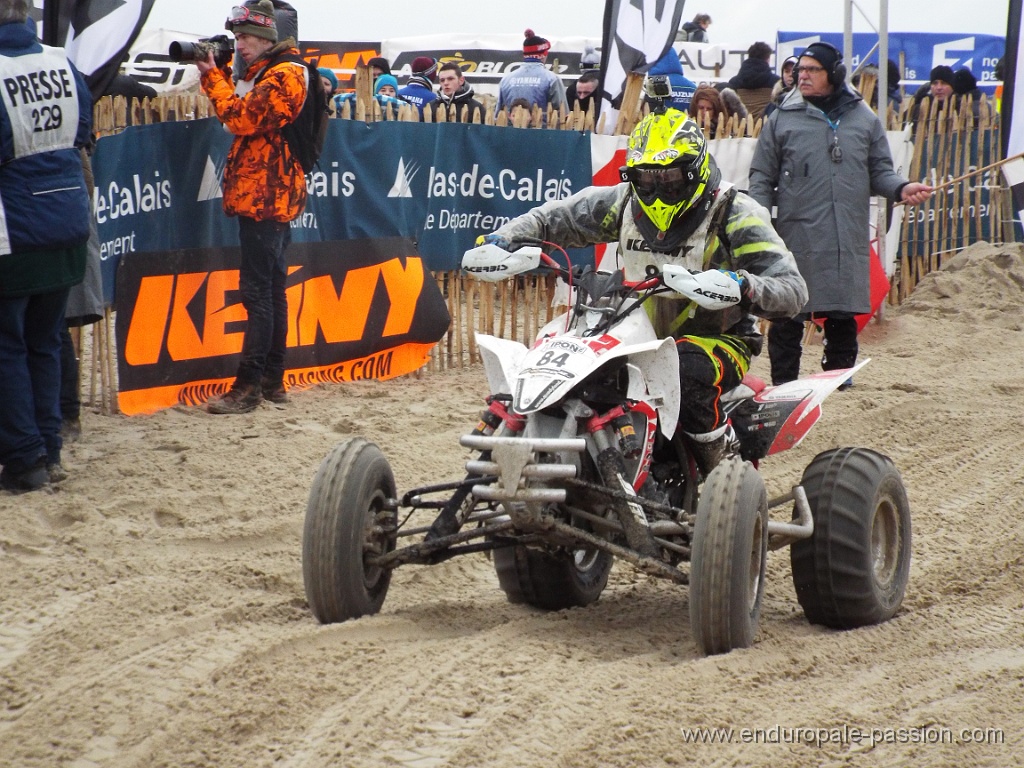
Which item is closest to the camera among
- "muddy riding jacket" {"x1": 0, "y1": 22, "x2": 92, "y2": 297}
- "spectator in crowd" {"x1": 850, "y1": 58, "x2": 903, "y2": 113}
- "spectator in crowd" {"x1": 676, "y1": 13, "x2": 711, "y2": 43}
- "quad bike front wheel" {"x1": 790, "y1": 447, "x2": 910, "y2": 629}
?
"quad bike front wheel" {"x1": 790, "y1": 447, "x2": 910, "y2": 629}

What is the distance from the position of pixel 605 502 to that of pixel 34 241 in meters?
3.06

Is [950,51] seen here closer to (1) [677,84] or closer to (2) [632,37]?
(1) [677,84]

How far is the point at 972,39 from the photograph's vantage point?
21734mm

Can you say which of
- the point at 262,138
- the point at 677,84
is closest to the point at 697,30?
the point at 677,84

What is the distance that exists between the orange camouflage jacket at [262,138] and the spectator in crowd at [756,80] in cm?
725

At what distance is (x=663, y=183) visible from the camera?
173 inches

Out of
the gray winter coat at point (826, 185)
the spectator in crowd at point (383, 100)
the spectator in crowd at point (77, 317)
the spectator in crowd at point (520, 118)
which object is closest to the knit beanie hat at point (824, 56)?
the gray winter coat at point (826, 185)

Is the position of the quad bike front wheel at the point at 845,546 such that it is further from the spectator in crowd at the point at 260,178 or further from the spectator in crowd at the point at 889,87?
the spectator in crowd at the point at 889,87

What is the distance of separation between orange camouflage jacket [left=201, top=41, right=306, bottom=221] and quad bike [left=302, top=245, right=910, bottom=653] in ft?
10.2

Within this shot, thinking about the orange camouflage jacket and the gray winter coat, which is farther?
the gray winter coat

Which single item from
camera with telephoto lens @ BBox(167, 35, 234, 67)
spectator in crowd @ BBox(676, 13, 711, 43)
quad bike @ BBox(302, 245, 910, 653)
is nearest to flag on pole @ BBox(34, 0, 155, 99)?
camera with telephoto lens @ BBox(167, 35, 234, 67)

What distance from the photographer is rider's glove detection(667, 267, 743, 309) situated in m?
3.97

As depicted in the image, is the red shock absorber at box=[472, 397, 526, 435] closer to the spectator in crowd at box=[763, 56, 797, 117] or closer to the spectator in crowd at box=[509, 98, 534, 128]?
the spectator in crowd at box=[509, 98, 534, 128]

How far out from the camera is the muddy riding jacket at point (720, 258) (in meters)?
4.42
